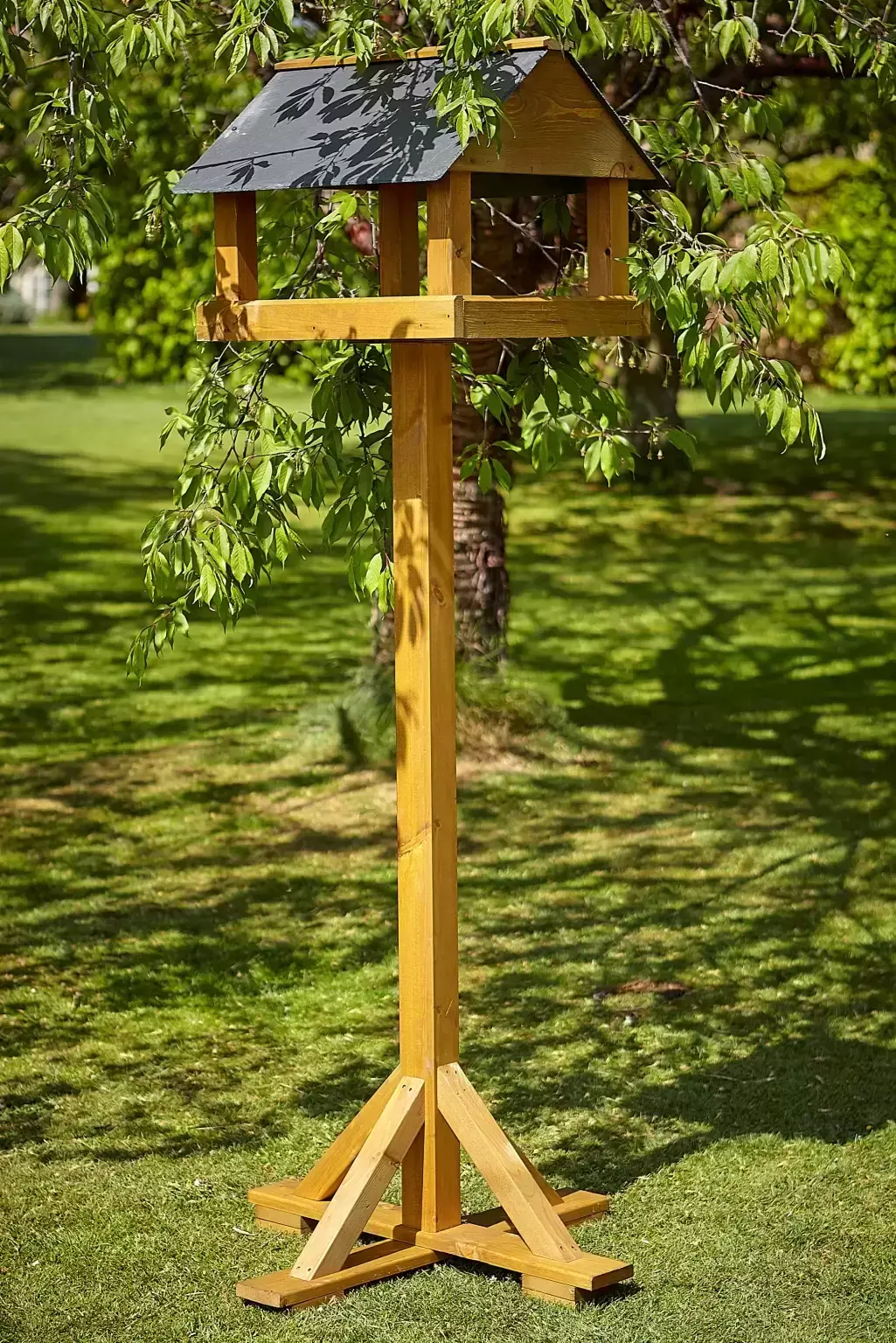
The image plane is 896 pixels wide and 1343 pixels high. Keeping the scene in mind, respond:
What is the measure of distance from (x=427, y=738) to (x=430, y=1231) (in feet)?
4.09

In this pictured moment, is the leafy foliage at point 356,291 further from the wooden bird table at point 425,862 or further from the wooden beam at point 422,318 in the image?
the wooden bird table at point 425,862

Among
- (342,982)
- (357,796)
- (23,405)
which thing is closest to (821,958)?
(342,982)

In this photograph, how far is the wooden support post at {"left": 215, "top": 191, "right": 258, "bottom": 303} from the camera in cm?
477

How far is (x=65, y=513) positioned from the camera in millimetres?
18016

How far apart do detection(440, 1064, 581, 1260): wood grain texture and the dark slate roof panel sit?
2.22 m

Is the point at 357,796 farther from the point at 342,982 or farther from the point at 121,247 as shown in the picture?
the point at 121,247

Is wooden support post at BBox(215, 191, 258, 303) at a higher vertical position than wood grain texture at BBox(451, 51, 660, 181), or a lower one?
lower

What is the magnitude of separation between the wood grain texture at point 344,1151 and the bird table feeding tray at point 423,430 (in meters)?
0.01

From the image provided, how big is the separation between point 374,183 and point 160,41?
1047mm

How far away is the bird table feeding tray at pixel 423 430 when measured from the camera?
4426 millimetres

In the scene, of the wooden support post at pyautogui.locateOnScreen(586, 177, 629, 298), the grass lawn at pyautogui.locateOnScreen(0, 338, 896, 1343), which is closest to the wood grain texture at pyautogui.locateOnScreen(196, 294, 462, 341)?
the wooden support post at pyautogui.locateOnScreen(586, 177, 629, 298)

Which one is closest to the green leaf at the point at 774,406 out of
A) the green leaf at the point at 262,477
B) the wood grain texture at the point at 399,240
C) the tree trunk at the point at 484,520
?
the wood grain texture at the point at 399,240

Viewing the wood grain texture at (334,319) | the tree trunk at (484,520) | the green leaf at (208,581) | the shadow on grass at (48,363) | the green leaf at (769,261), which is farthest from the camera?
the shadow on grass at (48,363)

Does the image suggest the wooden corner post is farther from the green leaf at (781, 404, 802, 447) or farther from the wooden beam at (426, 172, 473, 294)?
the green leaf at (781, 404, 802, 447)
